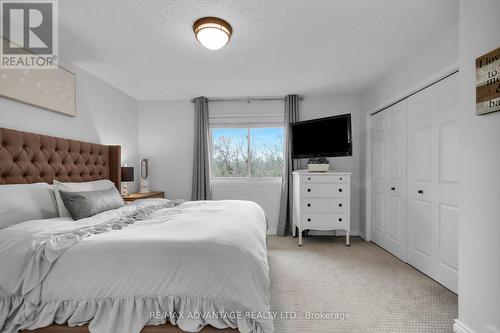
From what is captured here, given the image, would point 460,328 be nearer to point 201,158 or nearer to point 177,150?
point 201,158

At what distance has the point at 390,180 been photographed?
339 centimetres

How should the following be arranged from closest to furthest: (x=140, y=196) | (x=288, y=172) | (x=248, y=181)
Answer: (x=140, y=196)
(x=288, y=172)
(x=248, y=181)

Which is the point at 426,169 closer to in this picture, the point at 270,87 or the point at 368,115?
the point at 368,115

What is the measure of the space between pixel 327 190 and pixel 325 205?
23cm

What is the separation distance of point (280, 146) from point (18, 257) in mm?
3760

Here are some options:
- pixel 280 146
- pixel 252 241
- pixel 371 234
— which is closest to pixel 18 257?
pixel 252 241

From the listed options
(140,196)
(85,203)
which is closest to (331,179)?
(140,196)

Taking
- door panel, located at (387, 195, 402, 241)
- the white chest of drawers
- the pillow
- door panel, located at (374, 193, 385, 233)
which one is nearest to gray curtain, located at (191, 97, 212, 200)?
the white chest of drawers

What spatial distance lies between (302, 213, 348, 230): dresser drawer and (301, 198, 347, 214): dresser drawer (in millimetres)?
67

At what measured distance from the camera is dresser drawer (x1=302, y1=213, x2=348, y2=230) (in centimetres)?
373

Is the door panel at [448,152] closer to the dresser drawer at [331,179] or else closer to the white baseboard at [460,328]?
the white baseboard at [460,328]

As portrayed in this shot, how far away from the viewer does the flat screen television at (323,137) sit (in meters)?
3.67

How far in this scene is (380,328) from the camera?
1.77 m

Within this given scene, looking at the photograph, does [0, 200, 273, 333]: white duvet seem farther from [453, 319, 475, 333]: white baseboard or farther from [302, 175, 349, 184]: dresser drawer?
[302, 175, 349, 184]: dresser drawer
